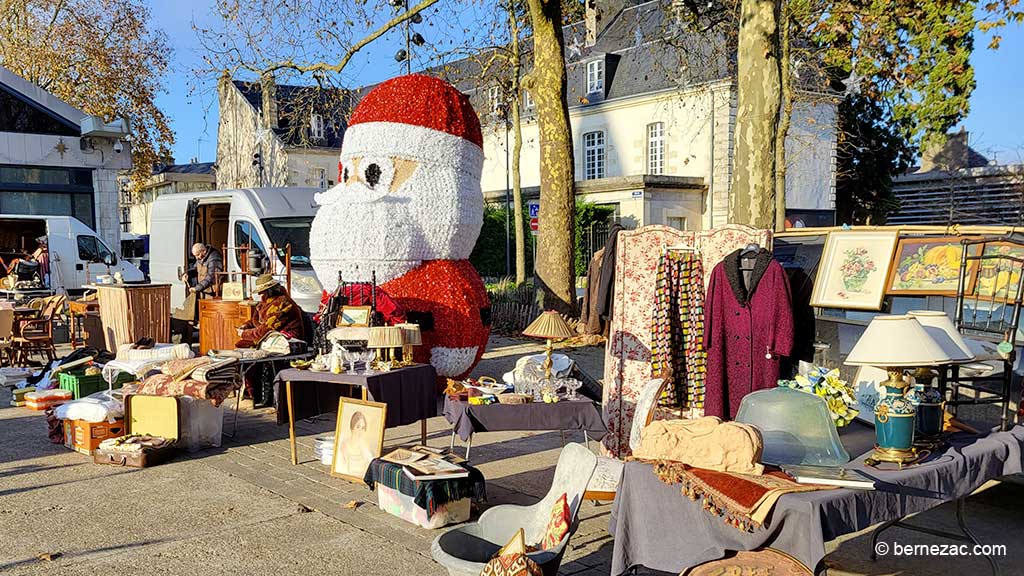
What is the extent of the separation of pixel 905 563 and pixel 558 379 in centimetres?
266

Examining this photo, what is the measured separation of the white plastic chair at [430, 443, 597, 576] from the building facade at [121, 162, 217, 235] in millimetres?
45924

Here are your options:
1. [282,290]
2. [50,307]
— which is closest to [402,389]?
[282,290]

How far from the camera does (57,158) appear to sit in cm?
2262

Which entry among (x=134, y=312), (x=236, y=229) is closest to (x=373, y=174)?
(x=134, y=312)

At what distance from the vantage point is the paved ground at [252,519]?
5.01 metres

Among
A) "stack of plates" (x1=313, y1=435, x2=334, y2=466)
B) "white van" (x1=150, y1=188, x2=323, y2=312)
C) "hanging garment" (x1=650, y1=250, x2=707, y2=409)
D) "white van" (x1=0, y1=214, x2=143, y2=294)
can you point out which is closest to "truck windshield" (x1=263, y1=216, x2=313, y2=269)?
"white van" (x1=150, y1=188, x2=323, y2=312)

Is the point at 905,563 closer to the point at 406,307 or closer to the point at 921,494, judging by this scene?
the point at 921,494

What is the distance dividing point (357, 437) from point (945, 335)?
13.7 ft

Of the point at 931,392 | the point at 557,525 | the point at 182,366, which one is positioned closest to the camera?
the point at 557,525

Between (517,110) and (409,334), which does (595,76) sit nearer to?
(517,110)

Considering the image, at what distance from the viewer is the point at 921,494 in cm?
400

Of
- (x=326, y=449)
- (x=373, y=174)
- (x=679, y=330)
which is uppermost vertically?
(x=373, y=174)

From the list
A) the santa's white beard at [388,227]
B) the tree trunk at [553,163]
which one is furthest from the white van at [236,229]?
the santa's white beard at [388,227]

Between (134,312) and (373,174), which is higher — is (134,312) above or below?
below
